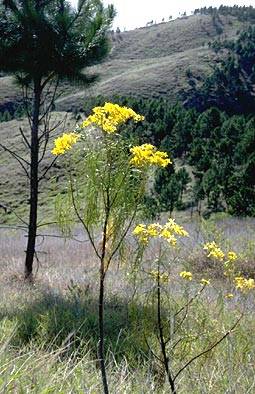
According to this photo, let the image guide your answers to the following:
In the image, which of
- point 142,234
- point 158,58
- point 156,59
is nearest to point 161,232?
point 142,234

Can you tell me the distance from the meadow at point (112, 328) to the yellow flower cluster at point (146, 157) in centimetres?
72

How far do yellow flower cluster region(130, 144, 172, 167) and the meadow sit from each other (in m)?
0.72

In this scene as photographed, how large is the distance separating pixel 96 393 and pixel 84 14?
6207 mm

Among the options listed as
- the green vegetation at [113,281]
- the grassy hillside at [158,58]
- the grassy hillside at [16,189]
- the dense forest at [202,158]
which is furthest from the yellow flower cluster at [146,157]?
the grassy hillside at [158,58]

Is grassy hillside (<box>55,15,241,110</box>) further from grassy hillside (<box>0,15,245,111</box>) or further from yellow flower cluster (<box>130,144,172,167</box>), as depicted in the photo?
yellow flower cluster (<box>130,144,172,167</box>)

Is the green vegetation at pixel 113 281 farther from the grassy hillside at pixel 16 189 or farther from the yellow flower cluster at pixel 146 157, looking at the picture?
the grassy hillside at pixel 16 189

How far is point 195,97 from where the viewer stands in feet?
249

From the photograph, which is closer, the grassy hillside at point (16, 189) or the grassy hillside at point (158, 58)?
the grassy hillside at point (16, 189)

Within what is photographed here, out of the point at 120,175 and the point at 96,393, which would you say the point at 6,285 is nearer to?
the point at 96,393

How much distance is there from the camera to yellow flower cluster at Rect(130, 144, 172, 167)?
2.77 meters

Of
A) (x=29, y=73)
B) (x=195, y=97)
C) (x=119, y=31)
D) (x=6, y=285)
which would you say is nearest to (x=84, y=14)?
(x=29, y=73)

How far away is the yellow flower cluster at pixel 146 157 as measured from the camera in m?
2.77

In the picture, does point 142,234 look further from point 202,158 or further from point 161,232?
point 202,158

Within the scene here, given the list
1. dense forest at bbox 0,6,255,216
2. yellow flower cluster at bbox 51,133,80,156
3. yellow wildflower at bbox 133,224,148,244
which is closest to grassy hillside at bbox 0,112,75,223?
dense forest at bbox 0,6,255,216
